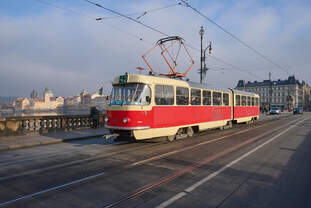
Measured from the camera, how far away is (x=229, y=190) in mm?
4570

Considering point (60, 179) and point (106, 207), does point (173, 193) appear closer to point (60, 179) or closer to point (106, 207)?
point (106, 207)

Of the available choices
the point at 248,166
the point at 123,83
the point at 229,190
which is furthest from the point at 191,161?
the point at 123,83

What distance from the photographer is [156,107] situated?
921cm

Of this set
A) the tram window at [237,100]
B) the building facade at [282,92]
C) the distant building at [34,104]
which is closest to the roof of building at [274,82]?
the building facade at [282,92]

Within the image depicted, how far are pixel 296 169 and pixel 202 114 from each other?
21.0 feet

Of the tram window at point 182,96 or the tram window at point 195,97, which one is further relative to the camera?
the tram window at point 195,97

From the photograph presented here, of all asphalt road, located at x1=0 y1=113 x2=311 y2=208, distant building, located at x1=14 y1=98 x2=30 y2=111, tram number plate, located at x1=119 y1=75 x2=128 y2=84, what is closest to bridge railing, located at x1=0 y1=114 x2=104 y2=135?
distant building, located at x1=14 y1=98 x2=30 y2=111

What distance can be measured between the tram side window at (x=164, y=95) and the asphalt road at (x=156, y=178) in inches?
83.5

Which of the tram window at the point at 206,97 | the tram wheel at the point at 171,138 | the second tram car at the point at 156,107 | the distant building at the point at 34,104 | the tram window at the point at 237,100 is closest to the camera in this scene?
the second tram car at the point at 156,107

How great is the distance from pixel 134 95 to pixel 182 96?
112 inches

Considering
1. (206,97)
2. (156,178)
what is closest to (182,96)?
(206,97)

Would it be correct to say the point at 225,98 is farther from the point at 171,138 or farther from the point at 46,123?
the point at 46,123

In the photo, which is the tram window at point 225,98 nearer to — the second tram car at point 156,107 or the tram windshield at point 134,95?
the second tram car at point 156,107

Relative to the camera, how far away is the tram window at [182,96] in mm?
10384
